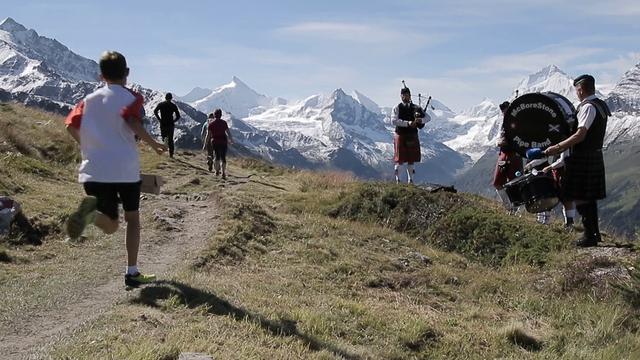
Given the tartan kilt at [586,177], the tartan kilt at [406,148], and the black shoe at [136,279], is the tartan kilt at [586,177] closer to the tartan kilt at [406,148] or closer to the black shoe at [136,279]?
the tartan kilt at [406,148]

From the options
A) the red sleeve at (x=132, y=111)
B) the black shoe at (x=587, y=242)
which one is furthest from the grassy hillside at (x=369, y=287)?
the red sleeve at (x=132, y=111)

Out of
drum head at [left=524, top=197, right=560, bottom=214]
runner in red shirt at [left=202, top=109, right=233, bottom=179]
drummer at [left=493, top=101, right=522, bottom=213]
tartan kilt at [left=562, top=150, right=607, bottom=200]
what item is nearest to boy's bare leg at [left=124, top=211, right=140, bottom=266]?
drum head at [left=524, top=197, right=560, bottom=214]

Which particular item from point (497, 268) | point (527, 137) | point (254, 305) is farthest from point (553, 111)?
point (254, 305)

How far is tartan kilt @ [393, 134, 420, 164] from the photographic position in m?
16.1

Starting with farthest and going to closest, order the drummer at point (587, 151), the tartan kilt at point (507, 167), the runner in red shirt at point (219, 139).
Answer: the runner in red shirt at point (219, 139), the tartan kilt at point (507, 167), the drummer at point (587, 151)

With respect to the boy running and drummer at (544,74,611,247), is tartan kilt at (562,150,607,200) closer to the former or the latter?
drummer at (544,74,611,247)

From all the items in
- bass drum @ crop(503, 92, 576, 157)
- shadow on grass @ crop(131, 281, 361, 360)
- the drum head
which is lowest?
shadow on grass @ crop(131, 281, 361, 360)

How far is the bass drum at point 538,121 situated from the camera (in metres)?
11.4

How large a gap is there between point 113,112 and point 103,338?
2.36m

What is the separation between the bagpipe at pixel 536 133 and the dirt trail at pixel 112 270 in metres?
5.36

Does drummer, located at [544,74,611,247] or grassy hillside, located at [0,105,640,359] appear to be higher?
drummer, located at [544,74,611,247]

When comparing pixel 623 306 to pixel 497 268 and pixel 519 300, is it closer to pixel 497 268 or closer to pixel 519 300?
pixel 519 300

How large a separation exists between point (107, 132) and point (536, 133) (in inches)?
314

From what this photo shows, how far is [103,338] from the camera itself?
572 centimetres
